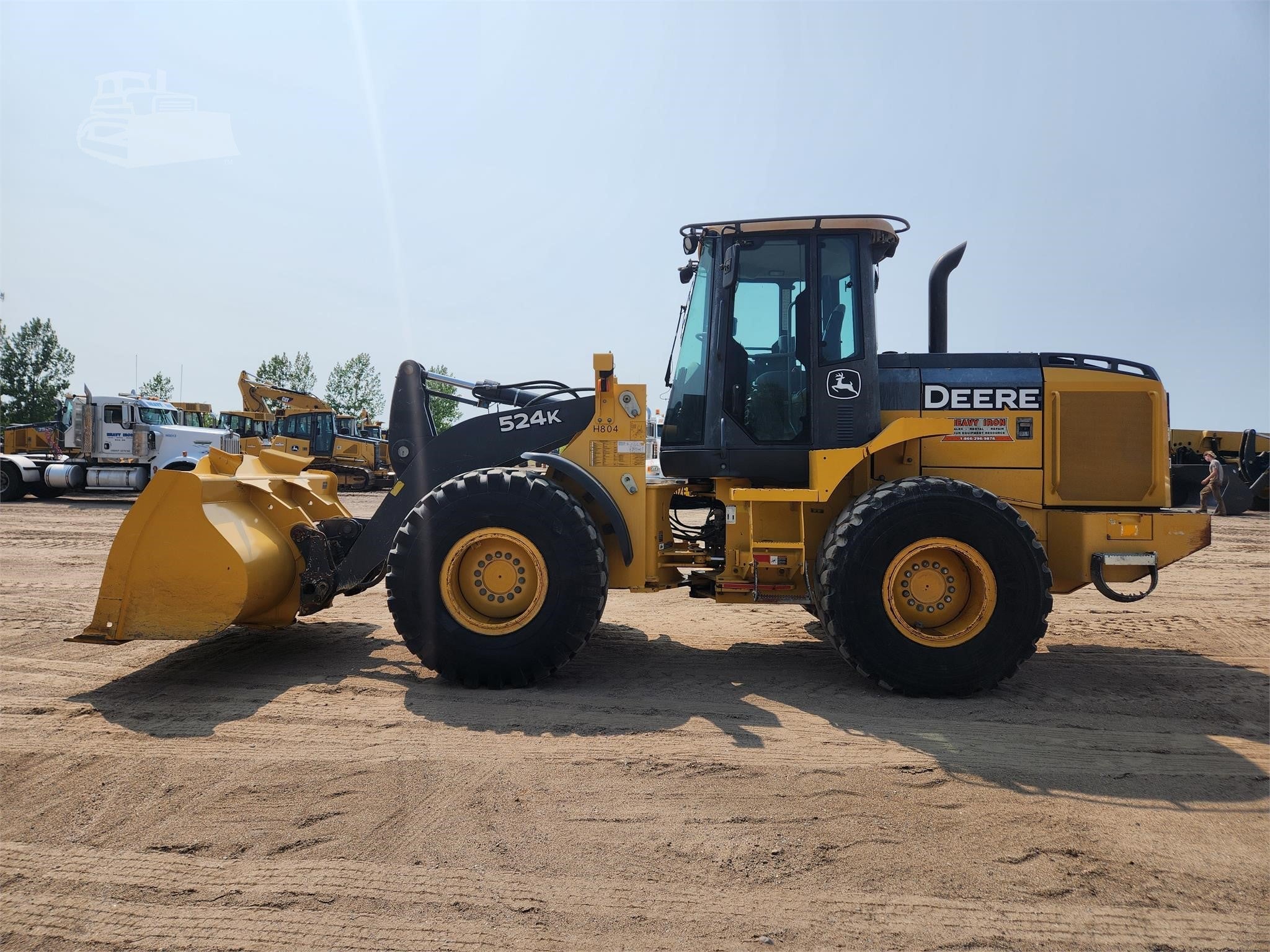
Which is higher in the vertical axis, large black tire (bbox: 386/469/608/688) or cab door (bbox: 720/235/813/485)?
cab door (bbox: 720/235/813/485)

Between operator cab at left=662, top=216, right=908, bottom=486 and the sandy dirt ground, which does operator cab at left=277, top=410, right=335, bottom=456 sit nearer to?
the sandy dirt ground

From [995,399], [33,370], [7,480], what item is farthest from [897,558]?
[33,370]

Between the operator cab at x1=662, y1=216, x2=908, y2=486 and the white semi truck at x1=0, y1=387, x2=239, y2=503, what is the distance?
1865 cm

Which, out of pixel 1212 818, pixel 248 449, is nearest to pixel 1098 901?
pixel 1212 818

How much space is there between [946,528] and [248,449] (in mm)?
5484

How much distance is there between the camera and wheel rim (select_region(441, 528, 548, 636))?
Result: 190 inches

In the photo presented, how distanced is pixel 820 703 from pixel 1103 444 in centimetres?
267

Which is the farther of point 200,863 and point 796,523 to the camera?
point 796,523

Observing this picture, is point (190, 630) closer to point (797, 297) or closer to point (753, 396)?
point (753, 396)

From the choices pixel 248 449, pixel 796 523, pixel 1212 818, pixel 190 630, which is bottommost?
pixel 1212 818

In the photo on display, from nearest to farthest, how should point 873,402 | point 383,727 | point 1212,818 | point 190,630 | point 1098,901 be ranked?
point 1098,901
point 1212,818
point 383,727
point 190,630
point 873,402

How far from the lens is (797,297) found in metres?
5.38

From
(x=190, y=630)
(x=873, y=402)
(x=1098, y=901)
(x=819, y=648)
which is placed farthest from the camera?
(x=819, y=648)

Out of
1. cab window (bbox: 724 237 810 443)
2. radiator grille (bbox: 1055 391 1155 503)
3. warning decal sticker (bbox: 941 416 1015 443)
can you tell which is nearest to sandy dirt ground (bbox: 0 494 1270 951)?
radiator grille (bbox: 1055 391 1155 503)
